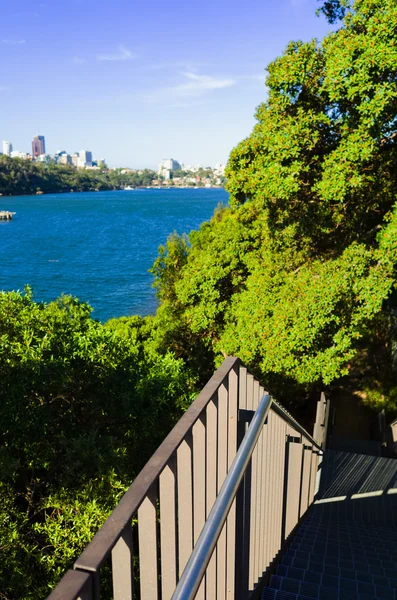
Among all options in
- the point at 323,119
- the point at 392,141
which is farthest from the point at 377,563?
the point at 392,141

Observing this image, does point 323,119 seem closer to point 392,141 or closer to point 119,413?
point 392,141

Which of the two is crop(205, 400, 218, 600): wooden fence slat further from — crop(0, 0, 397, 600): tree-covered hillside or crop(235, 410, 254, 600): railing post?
crop(0, 0, 397, 600): tree-covered hillside

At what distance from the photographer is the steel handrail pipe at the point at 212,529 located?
101cm

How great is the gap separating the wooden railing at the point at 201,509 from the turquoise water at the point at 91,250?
26.6 meters

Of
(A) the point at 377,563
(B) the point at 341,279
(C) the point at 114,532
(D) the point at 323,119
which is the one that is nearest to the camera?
(C) the point at 114,532

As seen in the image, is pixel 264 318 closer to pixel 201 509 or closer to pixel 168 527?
pixel 201 509

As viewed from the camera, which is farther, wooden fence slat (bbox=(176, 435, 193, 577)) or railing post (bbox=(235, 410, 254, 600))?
railing post (bbox=(235, 410, 254, 600))

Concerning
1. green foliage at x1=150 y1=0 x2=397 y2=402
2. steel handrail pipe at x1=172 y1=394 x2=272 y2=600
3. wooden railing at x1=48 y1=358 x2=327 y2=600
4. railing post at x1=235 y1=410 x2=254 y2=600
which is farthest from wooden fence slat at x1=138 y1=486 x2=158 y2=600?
green foliage at x1=150 y1=0 x2=397 y2=402

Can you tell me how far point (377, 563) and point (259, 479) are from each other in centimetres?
235

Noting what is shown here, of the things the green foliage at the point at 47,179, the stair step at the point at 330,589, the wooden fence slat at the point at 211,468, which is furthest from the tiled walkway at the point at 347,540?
the green foliage at the point at 47,179

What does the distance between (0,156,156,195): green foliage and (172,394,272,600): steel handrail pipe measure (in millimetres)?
115584

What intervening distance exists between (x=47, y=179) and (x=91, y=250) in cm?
7958

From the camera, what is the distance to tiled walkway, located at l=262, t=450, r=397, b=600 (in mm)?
2971

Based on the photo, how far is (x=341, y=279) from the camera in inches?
333
